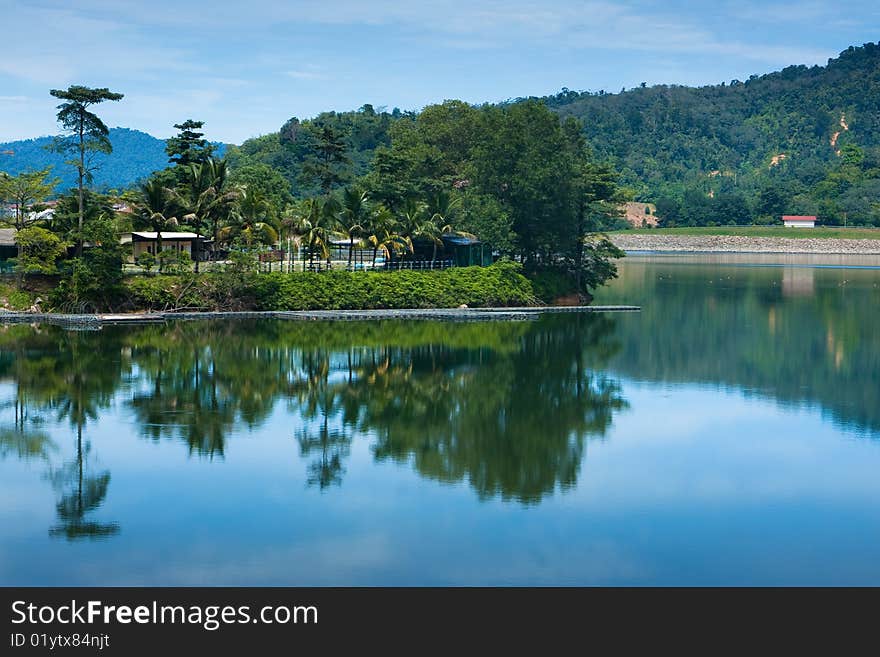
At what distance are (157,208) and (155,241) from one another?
236cm

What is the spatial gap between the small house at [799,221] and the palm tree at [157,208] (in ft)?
409

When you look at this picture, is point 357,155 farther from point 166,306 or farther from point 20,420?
point 20,420

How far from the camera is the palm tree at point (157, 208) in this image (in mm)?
64375

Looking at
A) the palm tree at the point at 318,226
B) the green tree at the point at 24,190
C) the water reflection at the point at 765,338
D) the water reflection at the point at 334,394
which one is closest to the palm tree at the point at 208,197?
the palm tree at the point at 318,226

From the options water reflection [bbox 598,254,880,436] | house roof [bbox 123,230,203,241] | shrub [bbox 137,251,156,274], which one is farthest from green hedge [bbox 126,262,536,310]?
water reflection [bbox 598,254,880,436]

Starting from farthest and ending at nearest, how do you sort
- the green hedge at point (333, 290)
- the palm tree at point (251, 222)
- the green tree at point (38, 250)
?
the palm tree at point (251, 222)
the green hedge at point (333, 290)
the green tree at point (38, 250)

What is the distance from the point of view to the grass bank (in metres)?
161

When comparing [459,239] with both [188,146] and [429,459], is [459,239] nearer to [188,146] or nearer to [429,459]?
[188,146]

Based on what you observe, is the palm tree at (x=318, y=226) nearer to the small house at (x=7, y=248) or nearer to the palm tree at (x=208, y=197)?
the palm tree at (x=208, y=197)

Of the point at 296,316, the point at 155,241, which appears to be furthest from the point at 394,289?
the point at 155,241

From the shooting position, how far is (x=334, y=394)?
37.2 m
